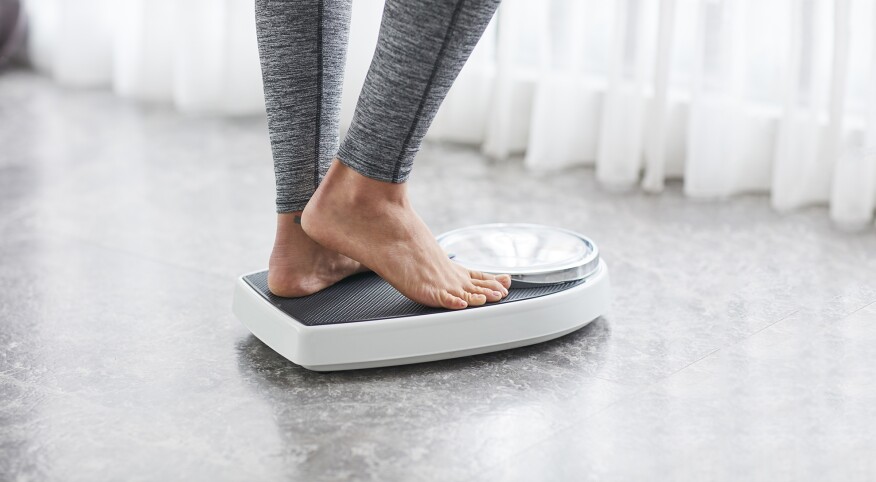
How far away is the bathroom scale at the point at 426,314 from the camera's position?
4.18 ft

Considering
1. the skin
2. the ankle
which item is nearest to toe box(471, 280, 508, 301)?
the skin

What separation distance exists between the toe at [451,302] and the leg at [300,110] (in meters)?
0.18

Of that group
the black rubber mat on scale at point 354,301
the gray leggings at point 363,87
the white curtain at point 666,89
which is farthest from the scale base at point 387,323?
the white curtain at point 666,89

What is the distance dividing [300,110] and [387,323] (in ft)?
0.99

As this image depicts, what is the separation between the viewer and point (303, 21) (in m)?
1.30

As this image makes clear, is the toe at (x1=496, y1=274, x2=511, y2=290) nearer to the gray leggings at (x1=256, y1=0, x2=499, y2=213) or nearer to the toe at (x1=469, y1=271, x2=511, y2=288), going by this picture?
the toe at (x1=469, y1=271, x2=511, y2=288)

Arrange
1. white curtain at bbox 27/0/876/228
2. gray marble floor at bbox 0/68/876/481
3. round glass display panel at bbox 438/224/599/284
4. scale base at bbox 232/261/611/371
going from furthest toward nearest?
1. white curtain at bbox 27/0/876/228
2. round glass display panel at bbox 438/224/599/284
3. scale base at bbox 232/261/611/371
4. gray marble floor at bbox 0/68/876/481

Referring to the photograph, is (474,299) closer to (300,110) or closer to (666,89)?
(300,110)

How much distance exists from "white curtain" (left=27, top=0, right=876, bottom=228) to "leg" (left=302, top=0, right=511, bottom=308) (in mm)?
870

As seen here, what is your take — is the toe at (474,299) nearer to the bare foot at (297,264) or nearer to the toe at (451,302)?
the toe at (451,302)

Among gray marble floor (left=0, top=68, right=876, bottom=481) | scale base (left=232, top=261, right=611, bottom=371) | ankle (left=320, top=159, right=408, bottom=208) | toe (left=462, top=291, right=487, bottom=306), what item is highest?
ankle (left=320, top=159, right=408, bottom=208)

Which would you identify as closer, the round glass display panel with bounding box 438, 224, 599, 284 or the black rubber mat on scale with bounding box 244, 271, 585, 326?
the black rubber mat on scale with bounding box 244, 271, 585, 326

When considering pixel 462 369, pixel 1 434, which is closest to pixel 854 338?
pixel 462 369

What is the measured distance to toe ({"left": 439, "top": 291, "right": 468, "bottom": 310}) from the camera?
1301 millimetres
